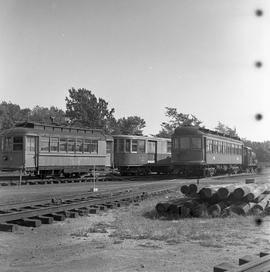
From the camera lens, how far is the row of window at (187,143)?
28188 mm

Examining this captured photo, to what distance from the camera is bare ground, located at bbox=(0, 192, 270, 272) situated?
6305 millimetres

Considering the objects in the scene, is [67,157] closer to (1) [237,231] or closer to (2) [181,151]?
(2) [181,151]

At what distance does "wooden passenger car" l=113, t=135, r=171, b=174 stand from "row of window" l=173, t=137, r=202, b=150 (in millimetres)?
3839

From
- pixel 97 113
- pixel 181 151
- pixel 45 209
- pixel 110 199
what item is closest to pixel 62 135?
pixel 181 151

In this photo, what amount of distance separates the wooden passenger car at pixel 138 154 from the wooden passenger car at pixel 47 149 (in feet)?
10.7

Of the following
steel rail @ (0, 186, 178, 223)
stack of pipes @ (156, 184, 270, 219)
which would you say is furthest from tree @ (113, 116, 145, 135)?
stack of pipes @ (156, 184, 270, 219)

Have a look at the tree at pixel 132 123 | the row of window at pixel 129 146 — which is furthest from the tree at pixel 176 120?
the row of window at pixel 129 146

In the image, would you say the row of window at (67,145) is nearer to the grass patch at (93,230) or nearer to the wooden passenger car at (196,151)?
the wooden passenger car at (196,151)

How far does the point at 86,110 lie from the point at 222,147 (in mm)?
41317

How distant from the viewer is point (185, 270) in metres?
6.01

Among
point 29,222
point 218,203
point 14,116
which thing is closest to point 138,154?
point 218,203

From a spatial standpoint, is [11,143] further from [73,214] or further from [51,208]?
[73,214]

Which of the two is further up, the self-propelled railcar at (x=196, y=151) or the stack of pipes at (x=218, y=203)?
the self-propelled railcar at (x=196, y=151)

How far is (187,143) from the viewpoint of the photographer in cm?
2852
